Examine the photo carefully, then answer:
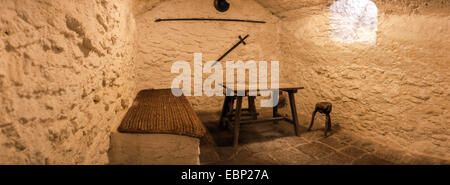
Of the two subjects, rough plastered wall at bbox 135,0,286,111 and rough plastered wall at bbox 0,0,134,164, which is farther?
rough plastered wall at bbox 135,0,286,111

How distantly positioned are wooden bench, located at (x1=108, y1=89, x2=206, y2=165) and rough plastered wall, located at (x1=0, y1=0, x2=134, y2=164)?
0.13 metres

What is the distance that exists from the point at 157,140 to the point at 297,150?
1.64 m

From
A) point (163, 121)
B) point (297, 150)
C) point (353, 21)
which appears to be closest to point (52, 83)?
point (163, 121)

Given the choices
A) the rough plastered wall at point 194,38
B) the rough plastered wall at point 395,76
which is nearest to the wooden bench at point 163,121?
the rough plastered wall at point 194,38

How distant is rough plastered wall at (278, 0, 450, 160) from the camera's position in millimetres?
2229

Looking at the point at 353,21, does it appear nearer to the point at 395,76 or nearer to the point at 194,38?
the point at 395,76

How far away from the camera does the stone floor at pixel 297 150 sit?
219 centimetres

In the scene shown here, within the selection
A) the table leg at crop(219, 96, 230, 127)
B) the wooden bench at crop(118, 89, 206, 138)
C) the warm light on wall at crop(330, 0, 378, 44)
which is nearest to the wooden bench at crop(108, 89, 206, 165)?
the wooden bench at crop(118, 89, 206, 138)

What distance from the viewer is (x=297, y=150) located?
2.44m

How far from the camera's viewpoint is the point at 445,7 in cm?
213

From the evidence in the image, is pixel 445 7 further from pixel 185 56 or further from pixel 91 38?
pixel 185 56

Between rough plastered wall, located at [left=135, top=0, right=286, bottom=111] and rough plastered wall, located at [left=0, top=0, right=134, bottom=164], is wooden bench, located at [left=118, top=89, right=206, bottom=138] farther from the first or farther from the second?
rough plastered wall, located at [left=135, top=0, right=286, bottom=111]

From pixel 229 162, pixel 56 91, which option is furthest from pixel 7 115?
pixel 229 162

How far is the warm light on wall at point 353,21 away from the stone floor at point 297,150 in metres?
1.36
